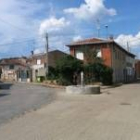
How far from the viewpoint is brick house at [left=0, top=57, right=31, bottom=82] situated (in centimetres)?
8238

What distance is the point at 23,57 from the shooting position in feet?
325

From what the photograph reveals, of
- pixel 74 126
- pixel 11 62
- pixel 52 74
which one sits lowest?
pixel 74 126

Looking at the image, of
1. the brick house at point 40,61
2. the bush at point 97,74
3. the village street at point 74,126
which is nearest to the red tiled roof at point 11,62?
the brick house at point 40,61

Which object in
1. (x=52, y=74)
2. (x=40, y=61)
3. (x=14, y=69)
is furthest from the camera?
(x=14, y=69)

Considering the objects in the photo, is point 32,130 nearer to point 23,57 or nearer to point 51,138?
point 51,138

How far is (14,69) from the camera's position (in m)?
90.2

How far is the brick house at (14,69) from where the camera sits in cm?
8238

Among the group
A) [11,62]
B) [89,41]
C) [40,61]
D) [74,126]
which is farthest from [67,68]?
A: [11,62]

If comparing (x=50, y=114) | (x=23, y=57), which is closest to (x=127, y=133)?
(x=50, y=114)

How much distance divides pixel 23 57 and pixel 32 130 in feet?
285

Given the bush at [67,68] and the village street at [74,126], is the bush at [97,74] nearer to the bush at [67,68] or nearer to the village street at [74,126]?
the bush at [67,68]

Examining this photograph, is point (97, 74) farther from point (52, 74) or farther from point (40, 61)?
point (40, 61)

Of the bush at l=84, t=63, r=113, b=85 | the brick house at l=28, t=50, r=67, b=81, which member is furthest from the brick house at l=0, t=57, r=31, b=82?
the bush at l=84, t=63, r=113, b=85

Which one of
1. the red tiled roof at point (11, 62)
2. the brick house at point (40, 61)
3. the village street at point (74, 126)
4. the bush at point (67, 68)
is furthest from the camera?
the red tiled roof at point (11, 62)
